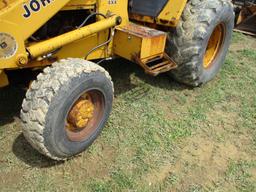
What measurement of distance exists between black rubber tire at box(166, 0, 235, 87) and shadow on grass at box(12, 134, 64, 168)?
72.0 inches

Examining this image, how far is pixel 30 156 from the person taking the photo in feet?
11.6

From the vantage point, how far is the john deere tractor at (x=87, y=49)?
10.2 ft

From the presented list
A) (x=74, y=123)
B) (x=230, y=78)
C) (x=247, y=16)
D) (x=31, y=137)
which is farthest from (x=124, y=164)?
(x=247, y=16)

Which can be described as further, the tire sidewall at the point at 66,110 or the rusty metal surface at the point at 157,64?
the rusty metal surface at the point at 157,64

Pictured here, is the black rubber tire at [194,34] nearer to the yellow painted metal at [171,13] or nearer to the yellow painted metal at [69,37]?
the yellow painted metal at [171,13]

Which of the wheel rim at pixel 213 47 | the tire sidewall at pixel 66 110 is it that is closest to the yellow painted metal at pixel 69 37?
the tire sidewall at pixel 66 110

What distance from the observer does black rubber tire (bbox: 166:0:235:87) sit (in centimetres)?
431

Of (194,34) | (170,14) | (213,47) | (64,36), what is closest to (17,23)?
(64,36)

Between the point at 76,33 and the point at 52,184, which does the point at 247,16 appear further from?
the point at 52,184

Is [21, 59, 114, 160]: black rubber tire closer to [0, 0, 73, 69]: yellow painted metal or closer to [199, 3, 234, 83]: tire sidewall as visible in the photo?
[0, 0, 73, 69]: yellow painted metal

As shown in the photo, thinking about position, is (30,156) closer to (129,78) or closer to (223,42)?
(129,78)

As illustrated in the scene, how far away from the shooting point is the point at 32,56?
3.20 metres

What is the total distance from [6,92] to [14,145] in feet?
3.22

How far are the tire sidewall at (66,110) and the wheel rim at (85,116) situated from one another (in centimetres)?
6
